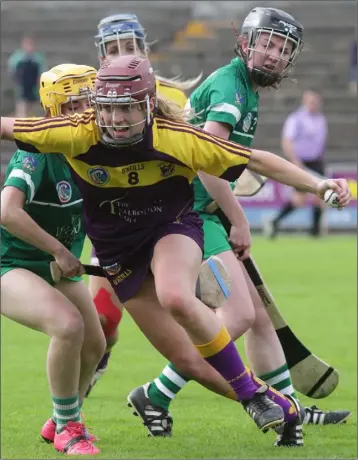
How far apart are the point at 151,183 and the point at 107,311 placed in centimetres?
166

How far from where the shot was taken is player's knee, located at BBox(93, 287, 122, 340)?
645 centimetres

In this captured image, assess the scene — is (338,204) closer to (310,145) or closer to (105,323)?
(105,323)

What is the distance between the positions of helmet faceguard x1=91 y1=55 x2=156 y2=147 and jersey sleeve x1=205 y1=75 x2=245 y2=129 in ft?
2.42

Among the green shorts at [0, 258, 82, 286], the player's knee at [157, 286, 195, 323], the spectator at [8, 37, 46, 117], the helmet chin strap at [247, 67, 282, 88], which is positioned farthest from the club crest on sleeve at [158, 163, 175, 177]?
the spectator at [8, 37, 46, 117]

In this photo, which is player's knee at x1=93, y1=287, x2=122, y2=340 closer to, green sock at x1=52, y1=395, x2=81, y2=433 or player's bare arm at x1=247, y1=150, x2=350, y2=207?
green sock at x1=52, y1=395, x2=81, y2=433

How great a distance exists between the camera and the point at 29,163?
17.1 feet

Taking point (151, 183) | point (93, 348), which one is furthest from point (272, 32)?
point (93, 348)

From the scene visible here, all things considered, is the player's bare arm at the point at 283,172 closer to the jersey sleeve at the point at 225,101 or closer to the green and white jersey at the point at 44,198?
the jersey sleeve at the point at 225,101

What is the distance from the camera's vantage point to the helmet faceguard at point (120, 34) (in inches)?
259

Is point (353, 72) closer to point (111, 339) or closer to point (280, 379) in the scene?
point (111, 339)

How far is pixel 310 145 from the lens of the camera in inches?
719

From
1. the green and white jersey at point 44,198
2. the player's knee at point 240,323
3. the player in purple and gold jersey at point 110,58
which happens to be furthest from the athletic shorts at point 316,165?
the green and white jersey at point 44,198

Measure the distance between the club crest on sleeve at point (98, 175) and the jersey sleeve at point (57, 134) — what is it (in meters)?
0.12

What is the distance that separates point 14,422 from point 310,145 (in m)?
12.7
